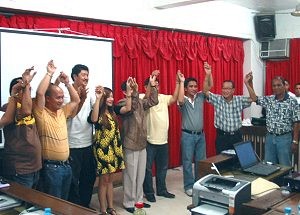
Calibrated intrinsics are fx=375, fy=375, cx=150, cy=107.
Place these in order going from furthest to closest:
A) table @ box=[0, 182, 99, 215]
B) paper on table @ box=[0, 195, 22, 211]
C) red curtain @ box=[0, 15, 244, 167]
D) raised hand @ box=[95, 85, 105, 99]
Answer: red curtain @ box=[0, 15, 244, 167], raised hand @ box=[95, 85, 105, 99], paper on table @ box=[0, 195, 22, 211], table @ box=[0, 182, 99, 215]

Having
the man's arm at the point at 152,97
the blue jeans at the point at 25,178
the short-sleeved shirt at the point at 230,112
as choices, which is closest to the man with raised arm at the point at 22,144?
the blue jeans at the point at 25,178

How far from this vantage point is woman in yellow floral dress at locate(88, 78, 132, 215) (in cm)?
357

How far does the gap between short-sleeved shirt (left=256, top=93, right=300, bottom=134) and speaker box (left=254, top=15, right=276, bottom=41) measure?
9.48ft

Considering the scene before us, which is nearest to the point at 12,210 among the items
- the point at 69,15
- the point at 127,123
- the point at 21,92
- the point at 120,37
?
the point at 21,92

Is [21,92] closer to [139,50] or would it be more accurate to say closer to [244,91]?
[139,50]

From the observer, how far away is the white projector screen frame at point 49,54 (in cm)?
354

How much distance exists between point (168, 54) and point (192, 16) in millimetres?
818

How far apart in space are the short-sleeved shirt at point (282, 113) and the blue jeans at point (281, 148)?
0.23 feet

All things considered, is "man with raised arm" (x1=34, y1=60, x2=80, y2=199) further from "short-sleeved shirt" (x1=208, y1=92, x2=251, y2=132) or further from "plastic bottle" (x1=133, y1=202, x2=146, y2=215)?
"short-sleeved shirt" (x1=208, y1=92, x2=251, y2=132)

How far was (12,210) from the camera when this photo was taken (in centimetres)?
223

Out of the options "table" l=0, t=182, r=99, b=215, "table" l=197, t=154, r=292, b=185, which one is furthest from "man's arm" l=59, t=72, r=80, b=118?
"table" l=197, t=154, r=292, b=185

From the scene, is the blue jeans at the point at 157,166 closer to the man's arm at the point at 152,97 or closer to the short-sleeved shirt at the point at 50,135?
the man's arm at the point at 152,97

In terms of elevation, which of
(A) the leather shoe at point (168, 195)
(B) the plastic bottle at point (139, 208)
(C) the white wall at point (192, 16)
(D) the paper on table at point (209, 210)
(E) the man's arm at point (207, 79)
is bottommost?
(A) the leather shoe at point (168, 195)

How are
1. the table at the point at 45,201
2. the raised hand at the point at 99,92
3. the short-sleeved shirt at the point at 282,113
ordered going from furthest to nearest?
the short-sleeved shirt at the point at 282,113 → the raised hand at the point at 99,92 → the table at the point at 45,201
